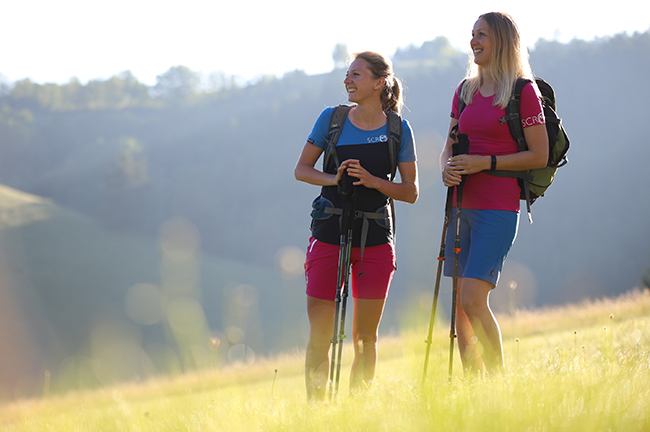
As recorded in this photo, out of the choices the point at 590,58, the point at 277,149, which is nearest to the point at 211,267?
the point at 277,149

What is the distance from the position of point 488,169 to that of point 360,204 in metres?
0.87

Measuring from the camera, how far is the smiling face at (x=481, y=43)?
139 inches

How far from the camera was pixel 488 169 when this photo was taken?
3.48 m

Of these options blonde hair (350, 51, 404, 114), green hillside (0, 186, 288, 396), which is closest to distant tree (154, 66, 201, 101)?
green hillside (0, 186, 288, 396)

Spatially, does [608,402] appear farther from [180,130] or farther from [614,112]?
[180,130]

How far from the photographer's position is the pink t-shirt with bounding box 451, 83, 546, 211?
134 inches

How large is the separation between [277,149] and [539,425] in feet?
286

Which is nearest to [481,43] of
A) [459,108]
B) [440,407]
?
[459,108]

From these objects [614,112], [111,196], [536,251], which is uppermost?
[614,112]

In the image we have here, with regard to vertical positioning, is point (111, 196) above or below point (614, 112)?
below

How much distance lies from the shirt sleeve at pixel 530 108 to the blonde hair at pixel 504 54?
106mm

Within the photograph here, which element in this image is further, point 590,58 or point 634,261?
point 590,58

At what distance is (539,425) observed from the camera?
7.00 feet

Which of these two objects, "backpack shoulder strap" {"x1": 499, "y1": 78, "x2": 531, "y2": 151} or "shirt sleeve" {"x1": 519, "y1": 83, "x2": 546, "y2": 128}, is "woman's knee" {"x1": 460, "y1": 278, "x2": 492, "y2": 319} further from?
"shirt sleeve" {"x1": 519, "y1": 83, "x2": 546, "y2": 128}
